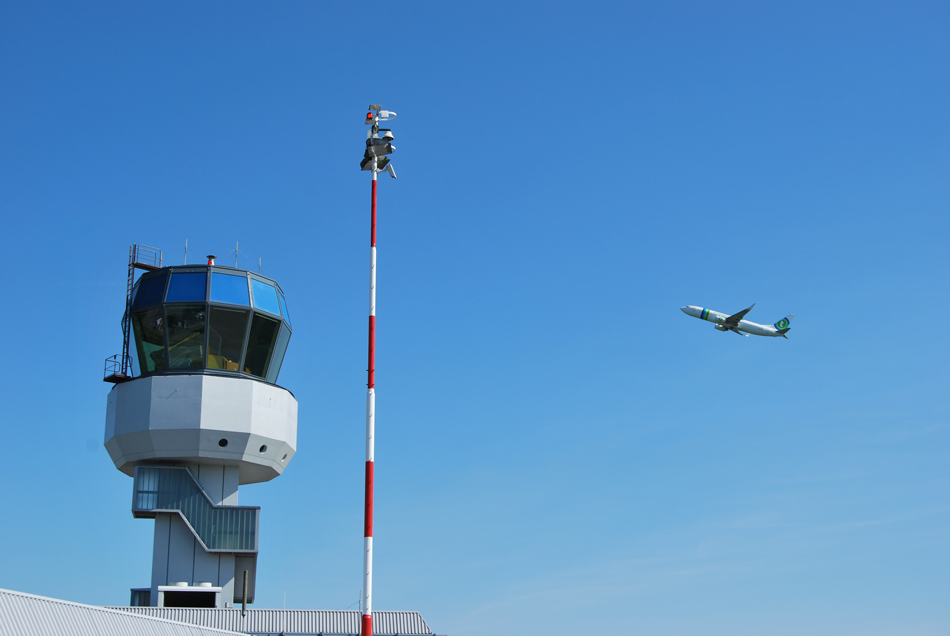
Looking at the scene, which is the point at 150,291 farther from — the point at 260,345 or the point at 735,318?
the point at 735,318

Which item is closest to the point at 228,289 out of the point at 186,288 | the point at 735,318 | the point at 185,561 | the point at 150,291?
the point at 186,288

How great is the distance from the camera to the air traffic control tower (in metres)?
39.6

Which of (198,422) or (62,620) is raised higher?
(198,422)

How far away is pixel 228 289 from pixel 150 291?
3.51 metres

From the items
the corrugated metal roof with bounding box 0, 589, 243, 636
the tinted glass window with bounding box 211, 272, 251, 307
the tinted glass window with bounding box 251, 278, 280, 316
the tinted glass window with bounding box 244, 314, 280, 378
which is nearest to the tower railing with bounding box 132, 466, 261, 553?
the tinted glass window with bounding box 244, 314, 280, 378

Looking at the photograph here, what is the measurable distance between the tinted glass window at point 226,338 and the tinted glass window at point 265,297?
106 cm

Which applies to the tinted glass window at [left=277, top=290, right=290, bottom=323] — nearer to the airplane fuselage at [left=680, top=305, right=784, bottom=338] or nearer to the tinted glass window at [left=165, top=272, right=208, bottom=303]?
the tinted glass window at [left=165, top=272, right=208, bottom=303]

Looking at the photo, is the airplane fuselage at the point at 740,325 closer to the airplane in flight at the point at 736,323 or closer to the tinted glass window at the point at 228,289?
the airplane in flight at the point at 736,323

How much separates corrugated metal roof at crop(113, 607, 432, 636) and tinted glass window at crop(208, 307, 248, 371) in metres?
10.4

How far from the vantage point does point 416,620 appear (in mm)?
38250

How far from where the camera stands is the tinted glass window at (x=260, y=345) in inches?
1655

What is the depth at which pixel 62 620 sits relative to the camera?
22.3 metres

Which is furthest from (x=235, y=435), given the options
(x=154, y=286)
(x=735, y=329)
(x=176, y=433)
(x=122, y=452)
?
(x=735, y=329)

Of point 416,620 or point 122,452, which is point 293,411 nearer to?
point 122,452
